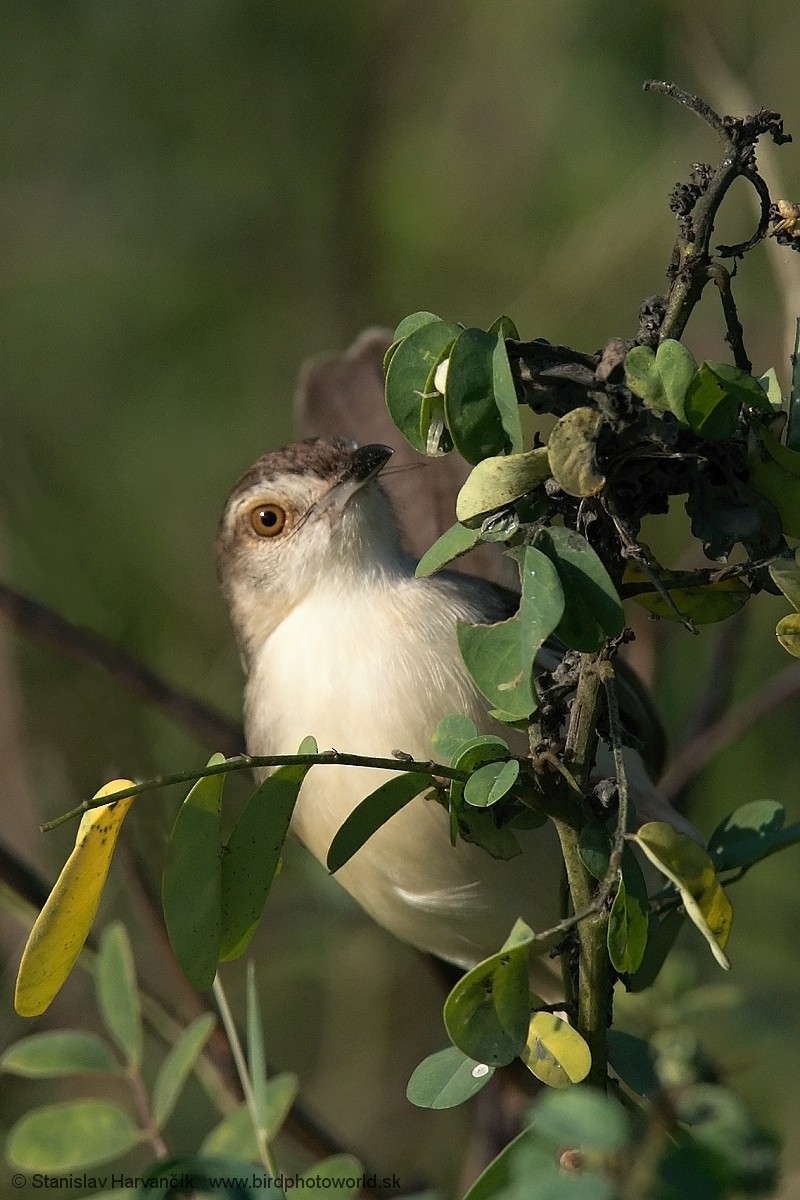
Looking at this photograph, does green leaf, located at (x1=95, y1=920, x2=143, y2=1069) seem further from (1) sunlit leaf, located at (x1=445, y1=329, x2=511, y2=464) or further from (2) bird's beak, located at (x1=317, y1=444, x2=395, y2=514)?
(2) bird's beak, located at (x1=317, y1=444, x2=395, y2=514)

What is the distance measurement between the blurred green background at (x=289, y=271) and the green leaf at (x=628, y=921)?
3.53 metres

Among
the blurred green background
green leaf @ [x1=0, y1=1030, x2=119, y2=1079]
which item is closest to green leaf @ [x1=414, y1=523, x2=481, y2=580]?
green leaf @ [x1=0, y1=1030, x2=119, y2=1079]

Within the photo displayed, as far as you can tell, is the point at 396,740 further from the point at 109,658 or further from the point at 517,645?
the point at 517,645

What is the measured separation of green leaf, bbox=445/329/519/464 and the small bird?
1.50 m

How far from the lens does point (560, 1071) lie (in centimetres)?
161

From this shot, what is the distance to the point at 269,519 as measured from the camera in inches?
169

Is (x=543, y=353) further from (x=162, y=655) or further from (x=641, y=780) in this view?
(x=162, y=655)

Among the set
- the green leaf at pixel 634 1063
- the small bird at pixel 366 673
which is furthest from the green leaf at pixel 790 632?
the small bird at pixel 366 673

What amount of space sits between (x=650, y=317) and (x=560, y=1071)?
852mm

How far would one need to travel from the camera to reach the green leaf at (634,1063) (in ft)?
6.61

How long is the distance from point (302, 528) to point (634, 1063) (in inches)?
92.8

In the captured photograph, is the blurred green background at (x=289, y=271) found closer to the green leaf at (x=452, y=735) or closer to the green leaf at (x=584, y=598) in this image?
the green leaf at (x=452, y=735)

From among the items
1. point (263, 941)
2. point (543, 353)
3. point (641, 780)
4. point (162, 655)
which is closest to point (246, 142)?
point (162, 655)

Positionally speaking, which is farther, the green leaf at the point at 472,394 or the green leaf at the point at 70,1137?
the green leaf at the point at 70,1137
